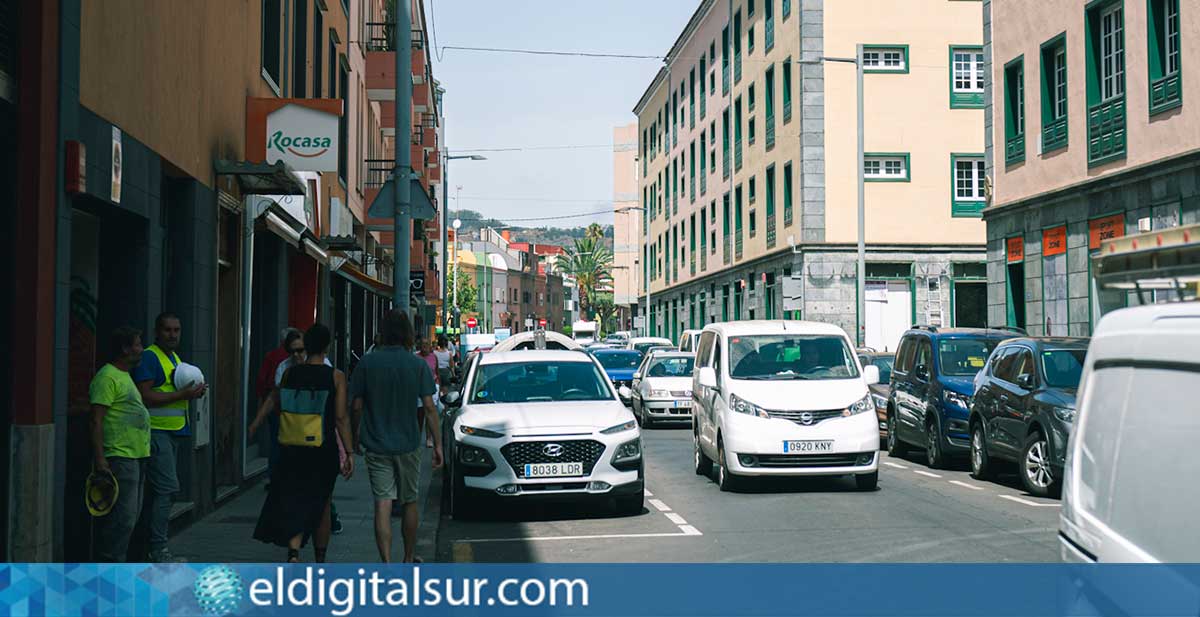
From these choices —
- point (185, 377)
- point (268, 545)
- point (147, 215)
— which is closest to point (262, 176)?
point (147, 215)

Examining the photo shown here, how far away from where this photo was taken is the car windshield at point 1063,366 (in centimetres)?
1404

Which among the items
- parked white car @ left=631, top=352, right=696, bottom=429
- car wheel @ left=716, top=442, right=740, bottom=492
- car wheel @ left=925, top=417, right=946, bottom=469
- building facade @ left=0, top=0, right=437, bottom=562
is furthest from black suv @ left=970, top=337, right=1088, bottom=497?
parked white car @ left=631, top=352, right=696, bottom=429

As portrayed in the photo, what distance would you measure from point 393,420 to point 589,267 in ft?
406

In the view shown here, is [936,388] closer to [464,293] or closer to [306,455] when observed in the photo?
[306,455]

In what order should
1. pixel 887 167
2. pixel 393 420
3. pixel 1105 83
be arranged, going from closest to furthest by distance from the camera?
1. pixel 393 420
2. pixel 1105 83
3. pixel 887 167

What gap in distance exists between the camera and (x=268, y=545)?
10.2m

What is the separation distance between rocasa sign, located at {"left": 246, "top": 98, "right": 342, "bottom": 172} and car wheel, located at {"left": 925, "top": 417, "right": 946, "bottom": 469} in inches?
347

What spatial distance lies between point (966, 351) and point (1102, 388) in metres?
14.9

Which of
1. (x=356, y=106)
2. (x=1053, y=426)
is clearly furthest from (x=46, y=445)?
(x=356, y=106)

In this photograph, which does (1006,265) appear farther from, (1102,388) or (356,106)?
(1102,388)

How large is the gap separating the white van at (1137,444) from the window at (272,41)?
1397 centimetres

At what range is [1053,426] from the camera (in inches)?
522

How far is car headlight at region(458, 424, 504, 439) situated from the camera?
12.1m

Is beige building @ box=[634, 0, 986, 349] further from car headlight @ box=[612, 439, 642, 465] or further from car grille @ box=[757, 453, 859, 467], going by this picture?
car headlight @ box=[612, 439, 642, 465]
